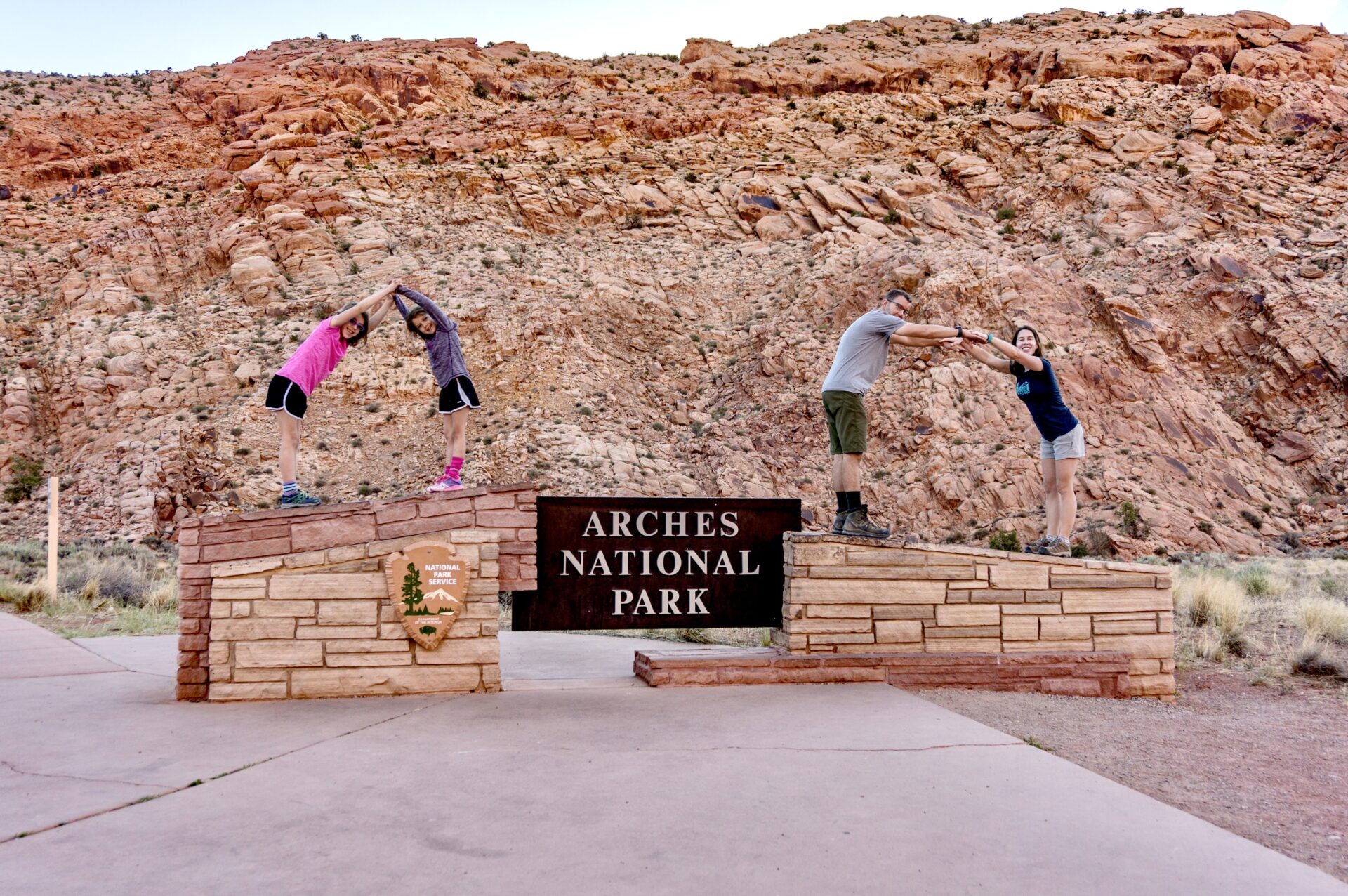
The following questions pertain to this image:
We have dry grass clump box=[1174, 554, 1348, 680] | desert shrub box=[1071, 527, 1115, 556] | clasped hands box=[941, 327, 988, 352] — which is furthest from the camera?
desert shrub box=[1071, 527, 1115, 556]

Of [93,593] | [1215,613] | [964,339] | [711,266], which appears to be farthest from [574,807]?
[711,266]

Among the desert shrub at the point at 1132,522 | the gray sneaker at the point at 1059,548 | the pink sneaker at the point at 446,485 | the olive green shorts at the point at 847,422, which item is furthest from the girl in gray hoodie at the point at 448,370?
the desert shrub at the point at 1132,522

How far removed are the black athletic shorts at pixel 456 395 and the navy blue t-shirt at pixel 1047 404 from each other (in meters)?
4.77

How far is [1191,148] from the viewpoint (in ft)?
116

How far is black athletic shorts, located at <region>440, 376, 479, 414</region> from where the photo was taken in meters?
7.63

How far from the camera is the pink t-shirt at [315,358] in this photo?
7.18 metres

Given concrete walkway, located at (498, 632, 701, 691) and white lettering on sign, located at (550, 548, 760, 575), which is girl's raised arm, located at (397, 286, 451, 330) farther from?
concrete walkway, located at (498, 632, 701, 691)

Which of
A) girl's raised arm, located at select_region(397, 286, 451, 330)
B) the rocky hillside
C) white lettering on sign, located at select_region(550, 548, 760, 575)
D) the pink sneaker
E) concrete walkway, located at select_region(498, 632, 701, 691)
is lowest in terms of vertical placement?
concrete walkway, located at select_region(498, 632, 701, 691)

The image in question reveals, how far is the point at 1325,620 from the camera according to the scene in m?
10.6

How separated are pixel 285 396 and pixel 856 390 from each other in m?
4.57

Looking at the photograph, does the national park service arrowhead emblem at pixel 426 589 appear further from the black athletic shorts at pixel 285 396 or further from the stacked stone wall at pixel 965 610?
the stacked stone wall at pixel 965 610

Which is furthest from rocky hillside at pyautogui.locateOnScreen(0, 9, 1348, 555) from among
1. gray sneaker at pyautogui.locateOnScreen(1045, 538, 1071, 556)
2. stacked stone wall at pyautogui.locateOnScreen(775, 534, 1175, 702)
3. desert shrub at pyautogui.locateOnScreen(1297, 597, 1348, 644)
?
gray sneaker at pyautogui.locateOnScreen(1045, 538, 1071, 556)

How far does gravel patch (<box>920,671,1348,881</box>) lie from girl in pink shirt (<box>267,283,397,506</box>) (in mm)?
5282

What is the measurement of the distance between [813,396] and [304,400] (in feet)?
70.3
